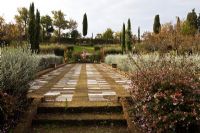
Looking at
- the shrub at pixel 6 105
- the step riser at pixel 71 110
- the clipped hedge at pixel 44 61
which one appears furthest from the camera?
the clipped hedge at pixel 44 61

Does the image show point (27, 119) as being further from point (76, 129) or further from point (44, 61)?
point (44, 61)

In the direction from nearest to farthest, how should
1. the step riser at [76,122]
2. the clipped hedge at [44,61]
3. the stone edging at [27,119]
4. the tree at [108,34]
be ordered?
the stone edging at [27,119] < the step riser at [76,122] < the clipped hedge at [44,61] < the tree at [108,34]

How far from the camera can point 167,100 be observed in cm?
566

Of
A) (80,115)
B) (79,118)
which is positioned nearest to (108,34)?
(80,115)

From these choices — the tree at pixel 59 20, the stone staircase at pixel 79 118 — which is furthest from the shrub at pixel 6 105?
the tree at pixel 59 20

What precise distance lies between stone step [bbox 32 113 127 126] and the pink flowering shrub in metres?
0.51

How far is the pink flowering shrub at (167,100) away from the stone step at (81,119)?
0.51 metres

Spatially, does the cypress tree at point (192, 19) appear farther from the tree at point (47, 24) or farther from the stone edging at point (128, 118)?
the stone edging at point (128, 118)

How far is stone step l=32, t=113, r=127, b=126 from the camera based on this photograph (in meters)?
6.74

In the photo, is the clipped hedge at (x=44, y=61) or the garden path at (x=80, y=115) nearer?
the garden path at (x=80, y=115)

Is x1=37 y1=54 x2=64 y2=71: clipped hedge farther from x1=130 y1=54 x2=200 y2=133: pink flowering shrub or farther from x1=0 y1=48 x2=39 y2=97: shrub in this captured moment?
x1=130 y1=54 x2=200 y2=133: pink flowering shrub

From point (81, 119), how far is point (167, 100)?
1.83m

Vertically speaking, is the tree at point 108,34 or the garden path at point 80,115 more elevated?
the tree at point 108,34

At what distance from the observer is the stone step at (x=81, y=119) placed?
22.1 ft
